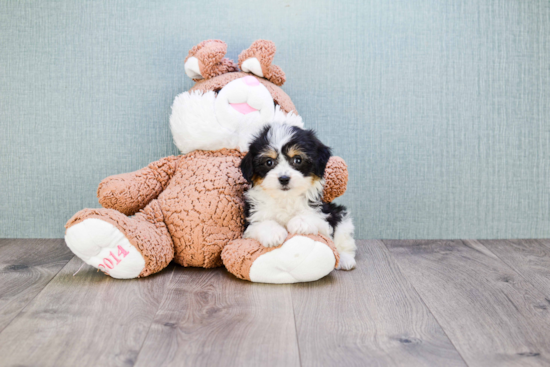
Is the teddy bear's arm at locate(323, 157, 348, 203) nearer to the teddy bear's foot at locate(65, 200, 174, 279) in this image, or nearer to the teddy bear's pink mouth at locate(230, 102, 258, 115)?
the teddy bear's pink mouth at locate(230, 102, 258, 115)

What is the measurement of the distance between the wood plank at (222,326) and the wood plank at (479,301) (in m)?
0.46

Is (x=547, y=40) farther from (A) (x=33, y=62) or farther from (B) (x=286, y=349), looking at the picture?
(A) (x=33, y=62)

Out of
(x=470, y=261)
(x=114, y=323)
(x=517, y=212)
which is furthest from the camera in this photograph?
(x=517, y=212)

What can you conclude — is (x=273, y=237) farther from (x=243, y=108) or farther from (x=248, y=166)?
(x=243, y=108)

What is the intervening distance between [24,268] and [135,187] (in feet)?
1.73

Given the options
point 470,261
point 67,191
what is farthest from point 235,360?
point 67,191

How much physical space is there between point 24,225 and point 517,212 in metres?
2.38

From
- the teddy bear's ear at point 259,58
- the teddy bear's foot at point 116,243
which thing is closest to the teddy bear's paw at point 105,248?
the teddy bear's foot at point 116,243

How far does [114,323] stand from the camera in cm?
132

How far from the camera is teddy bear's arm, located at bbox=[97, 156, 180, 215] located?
69.9 inches

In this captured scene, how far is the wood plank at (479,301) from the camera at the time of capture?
46.4 inches

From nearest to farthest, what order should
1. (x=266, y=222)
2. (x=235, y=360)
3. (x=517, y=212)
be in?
1. (x=235, y=360)
2. (x=266, y=222)
3. (x=517, y=212)

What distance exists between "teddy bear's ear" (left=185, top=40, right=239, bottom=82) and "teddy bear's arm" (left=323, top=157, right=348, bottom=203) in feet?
2.00

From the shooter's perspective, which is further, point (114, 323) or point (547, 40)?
point (547, 40)
